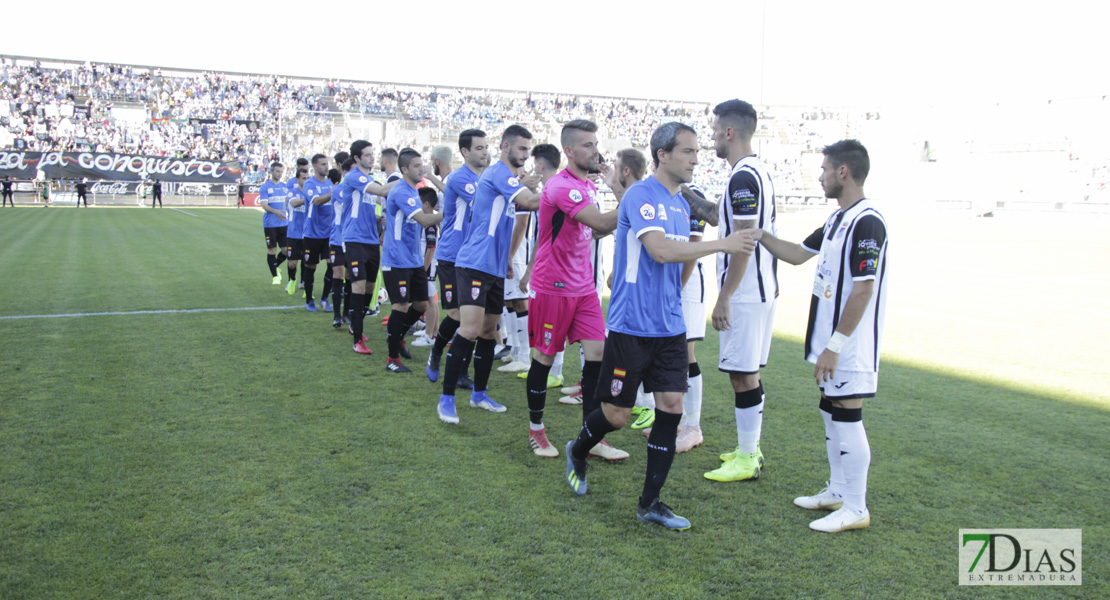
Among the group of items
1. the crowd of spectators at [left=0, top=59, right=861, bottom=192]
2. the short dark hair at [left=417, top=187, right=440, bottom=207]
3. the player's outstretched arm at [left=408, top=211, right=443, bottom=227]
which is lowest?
the player's outstretched arm at [left=408, top=211, right=443, bottom=227]

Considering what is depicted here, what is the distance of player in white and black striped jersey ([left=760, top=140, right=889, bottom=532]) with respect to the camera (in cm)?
363

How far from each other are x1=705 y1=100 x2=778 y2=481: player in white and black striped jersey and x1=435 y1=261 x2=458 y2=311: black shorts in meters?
2.91

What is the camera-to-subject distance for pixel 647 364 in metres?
3.87

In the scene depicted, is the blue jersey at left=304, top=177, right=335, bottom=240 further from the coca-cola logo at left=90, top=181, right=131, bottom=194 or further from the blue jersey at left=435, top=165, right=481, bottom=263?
the coca-cola logo at left=90, top=181, right=131, bottom=194

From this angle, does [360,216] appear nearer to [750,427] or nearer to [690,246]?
[750,427]

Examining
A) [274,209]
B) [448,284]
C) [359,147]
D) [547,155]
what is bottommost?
[448,284]

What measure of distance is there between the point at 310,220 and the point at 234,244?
422 inches

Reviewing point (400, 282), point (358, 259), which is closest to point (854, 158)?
point (400, 282)

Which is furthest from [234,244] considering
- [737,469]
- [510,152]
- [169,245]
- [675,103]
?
[675,103]

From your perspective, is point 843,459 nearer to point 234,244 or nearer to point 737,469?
point 737,469

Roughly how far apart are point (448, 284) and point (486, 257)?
134 centimetres

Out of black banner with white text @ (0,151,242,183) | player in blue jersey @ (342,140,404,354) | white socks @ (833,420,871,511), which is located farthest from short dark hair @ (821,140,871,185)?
black banner with white text @ (0,151,242,183)

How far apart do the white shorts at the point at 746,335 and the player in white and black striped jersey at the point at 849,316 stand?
17.3 inches

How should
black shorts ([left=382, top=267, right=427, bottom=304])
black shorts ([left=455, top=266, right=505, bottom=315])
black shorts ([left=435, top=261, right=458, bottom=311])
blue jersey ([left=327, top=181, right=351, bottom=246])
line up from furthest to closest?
blue jersey ([left=327, top=181, right=351, bottom=246]) → black shorts ([left=382, top=267, right=427, bottom=304]) → black shorts ([left=435, top=261, right=458, bottom=311]) → black shorts ([left=455, top=266, right=505, bottom=315])
